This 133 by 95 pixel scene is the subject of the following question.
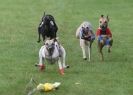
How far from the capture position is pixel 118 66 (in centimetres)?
1576

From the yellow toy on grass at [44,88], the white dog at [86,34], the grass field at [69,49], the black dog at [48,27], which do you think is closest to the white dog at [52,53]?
the grass field at [69,49]

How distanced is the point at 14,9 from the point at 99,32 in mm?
11237

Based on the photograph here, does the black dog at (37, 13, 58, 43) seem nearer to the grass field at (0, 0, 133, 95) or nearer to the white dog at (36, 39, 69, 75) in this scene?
the grass field at (0, 0, 133, 95)

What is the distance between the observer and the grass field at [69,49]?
13.9 metres

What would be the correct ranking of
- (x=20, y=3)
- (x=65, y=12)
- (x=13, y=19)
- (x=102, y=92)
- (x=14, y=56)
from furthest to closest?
(x=20, y=3) → (x=65, y=12) → (x=13, y=19) → (x=14, y=56) → (x=102, y=92)

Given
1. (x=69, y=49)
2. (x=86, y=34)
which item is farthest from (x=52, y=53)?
(x=69, y=49)

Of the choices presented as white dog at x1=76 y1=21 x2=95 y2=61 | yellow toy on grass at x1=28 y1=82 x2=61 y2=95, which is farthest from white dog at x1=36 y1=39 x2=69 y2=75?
white dog at x1=76 y1=21 x2=95 y2=61

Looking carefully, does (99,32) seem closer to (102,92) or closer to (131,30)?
(102,92)

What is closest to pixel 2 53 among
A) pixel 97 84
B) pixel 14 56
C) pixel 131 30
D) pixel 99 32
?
pixel 14 56

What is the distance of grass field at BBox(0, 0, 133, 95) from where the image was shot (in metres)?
13.9

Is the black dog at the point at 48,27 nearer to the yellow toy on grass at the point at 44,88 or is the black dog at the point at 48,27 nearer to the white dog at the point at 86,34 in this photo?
the white dog at the point at 86,34

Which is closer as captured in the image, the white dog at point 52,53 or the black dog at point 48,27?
the white dog at point 52,53

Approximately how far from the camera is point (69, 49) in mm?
18094

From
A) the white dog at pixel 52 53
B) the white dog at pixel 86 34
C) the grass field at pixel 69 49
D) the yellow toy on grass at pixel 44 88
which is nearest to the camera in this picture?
the yellow toy on grass at pixel 44 88
